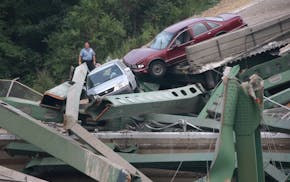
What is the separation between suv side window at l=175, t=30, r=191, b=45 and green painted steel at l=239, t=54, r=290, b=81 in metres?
4.20

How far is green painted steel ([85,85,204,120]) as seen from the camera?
11516 millimetres

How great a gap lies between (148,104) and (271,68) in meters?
3.21

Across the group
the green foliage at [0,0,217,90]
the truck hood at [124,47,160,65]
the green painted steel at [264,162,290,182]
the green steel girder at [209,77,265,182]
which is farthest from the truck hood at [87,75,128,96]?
the green foliage at [0,0,217,90]

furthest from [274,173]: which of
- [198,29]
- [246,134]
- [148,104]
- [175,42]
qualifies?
[198,29]

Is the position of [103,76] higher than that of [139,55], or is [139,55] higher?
[139,55]

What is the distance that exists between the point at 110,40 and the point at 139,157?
21935 mm

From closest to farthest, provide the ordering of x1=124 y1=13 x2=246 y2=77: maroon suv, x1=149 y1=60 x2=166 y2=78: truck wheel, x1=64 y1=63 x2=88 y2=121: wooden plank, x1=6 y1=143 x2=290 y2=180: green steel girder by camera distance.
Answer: x1=6 y1=143 x2=290 y2=180: green steel girder → x1=64 y1=63 x2=88 y2=121: wooden plank → x1=149 y1=60 x2=166 y2=78: truck wheel → x1=124 y1=13 x2=246 y2=77: maroon suv

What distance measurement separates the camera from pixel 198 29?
57.9 ft

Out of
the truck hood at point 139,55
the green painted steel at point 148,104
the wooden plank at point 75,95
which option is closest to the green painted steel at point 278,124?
the green painted steel at point 148,104

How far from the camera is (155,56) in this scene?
16.9 metres

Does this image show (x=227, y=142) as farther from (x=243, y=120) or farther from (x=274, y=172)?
(x=274, y=172)

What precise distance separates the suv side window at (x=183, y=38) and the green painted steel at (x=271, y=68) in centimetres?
420

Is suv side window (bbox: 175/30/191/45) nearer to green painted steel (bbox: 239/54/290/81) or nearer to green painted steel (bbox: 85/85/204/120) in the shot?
green painted steel (bbox: 239/54/290/81)

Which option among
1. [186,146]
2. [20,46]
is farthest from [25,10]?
[186,146]
